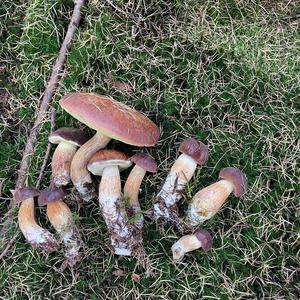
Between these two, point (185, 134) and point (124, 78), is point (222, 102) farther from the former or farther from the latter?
point (124, 78)

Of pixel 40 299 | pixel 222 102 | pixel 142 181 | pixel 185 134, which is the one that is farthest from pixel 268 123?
pixel 40 299

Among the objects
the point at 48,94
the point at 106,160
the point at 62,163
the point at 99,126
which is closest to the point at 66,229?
the point at 62,163

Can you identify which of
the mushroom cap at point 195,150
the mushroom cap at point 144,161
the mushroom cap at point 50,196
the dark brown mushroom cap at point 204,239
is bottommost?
the mushroom cap at point 50,196

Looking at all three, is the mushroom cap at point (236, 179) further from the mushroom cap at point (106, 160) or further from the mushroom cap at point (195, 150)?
the mushroom cap at point (106, 160)

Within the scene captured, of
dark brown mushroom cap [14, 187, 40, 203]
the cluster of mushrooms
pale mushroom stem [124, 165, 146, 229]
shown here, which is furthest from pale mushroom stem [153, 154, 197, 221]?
dark brown mushroom cap [14, 187, 40, 203]

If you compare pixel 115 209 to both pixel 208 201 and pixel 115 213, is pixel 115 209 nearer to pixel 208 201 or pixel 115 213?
pixel 115 213

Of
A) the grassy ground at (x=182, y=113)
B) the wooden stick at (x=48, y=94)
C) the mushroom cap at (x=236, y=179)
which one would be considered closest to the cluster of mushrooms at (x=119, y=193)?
the mushroom cap at (x=236, y=179)
